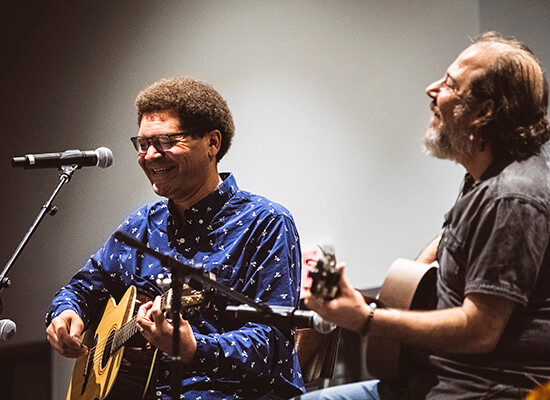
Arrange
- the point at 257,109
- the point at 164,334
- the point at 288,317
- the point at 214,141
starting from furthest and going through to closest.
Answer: the point at 257,109, the point at 214,141, the point at 164,334, the point at 288,317

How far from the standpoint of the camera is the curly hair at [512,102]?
1.97 m

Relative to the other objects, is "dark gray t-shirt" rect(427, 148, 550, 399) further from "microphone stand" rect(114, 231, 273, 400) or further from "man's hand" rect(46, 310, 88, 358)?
"man's hand" rect(46, 310, 88, 358)

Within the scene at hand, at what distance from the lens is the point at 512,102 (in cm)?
197

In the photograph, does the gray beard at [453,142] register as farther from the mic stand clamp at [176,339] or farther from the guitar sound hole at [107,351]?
the guitar sound hole at [107,351]

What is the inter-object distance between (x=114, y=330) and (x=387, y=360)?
1002mm

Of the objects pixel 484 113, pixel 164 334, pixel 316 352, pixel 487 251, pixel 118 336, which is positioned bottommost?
pixel 316 352

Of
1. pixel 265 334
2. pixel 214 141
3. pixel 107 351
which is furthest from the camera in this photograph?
pixel 214 141

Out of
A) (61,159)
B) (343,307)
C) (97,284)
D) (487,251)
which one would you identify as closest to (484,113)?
(487,251)

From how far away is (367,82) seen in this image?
185 inches

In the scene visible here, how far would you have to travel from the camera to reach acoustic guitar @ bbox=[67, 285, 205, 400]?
242 cm

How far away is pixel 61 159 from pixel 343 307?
1.31 meters

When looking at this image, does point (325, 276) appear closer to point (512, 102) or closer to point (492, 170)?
point (492, 170)

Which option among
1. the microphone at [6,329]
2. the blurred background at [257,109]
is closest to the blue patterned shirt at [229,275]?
the microphone at [6,329]

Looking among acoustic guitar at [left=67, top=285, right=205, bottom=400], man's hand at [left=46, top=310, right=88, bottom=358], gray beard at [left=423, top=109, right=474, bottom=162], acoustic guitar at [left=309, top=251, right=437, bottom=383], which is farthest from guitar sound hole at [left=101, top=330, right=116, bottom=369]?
gray beard at [left=423, top=109, right=474, bottom=162]
